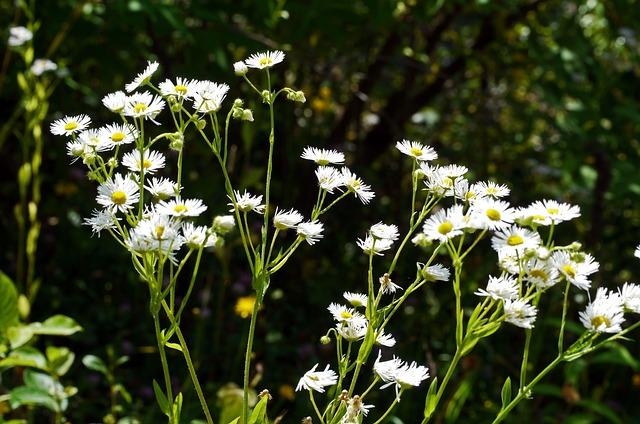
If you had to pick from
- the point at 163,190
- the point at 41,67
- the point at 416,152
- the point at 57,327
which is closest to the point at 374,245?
the point at 416,152

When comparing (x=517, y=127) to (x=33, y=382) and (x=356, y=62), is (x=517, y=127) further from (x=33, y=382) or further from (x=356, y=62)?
(x=33, y=382)

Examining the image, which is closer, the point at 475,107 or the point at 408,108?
the point at 408,108

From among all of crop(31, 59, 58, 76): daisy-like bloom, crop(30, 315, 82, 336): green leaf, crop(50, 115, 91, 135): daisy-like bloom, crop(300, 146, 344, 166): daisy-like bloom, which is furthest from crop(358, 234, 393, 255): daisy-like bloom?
crop(31, 59, 58, 76): daisy-like bloom

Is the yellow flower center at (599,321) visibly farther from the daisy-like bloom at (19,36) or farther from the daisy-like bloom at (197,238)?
the daisy-like bloom at (19,36)

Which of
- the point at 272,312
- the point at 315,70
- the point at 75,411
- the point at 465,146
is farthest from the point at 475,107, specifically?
the point at 75,411

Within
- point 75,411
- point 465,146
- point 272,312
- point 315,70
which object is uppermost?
point 315,70

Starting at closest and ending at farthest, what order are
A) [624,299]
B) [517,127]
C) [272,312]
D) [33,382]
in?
[624,299] < [33,382] < [272,312] < [517,127]

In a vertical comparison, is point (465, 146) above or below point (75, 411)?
above

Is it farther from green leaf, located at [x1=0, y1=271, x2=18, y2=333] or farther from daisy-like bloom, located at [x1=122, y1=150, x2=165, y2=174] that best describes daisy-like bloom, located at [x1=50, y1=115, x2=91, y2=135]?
green leaf, located at [x1=0, y1=271, x2=18, y2=333]

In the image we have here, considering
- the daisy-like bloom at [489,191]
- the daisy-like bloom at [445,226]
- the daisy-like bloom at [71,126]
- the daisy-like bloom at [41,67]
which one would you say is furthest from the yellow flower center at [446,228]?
the daisy-like bloom at [41,67]
